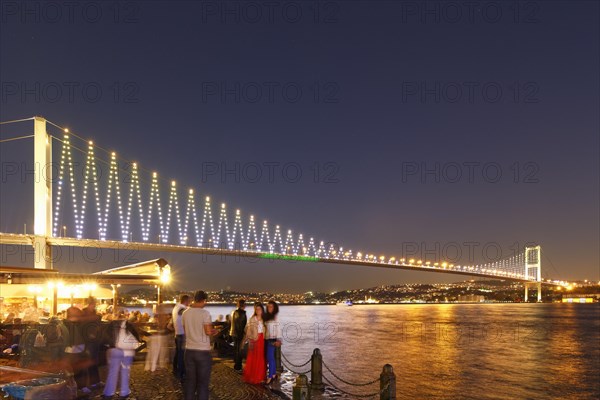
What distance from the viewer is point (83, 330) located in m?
8.76

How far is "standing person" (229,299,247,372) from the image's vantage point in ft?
39.6

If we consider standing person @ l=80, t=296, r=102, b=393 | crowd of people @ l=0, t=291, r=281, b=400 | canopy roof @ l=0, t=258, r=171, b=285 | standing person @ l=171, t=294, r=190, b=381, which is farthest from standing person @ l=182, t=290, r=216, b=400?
canopy roof @ l=0, t=258, r=171, b=285

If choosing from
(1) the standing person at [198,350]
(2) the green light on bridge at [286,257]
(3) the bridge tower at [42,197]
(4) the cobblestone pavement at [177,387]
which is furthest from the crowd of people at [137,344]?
(2) the green light on bridge at [286,257]

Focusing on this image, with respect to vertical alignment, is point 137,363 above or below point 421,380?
above

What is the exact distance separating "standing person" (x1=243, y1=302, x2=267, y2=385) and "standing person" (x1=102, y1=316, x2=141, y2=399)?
218 cm

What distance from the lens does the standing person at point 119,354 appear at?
872 centimetres

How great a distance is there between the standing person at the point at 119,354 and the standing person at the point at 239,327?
3.38 meters

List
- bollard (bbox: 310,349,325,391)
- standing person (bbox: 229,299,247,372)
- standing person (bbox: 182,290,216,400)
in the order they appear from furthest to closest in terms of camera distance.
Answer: standing person (bbox: 229,299,247,372) → bollard (bbox: 310,349,325,391) → standing person (bbox: 182,290,216,400)

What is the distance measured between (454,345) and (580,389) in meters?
13.8

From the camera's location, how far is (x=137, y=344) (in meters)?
8.99

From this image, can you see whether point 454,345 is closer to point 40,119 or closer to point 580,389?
point 580,389

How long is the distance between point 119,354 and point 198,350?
6.79ft

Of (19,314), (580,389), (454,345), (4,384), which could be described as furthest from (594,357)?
(4,384)

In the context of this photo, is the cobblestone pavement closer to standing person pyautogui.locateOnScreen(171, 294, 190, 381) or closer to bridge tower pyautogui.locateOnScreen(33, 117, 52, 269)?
standing person pyautogui.locateOnScreen(171, 294, 190, 381)
